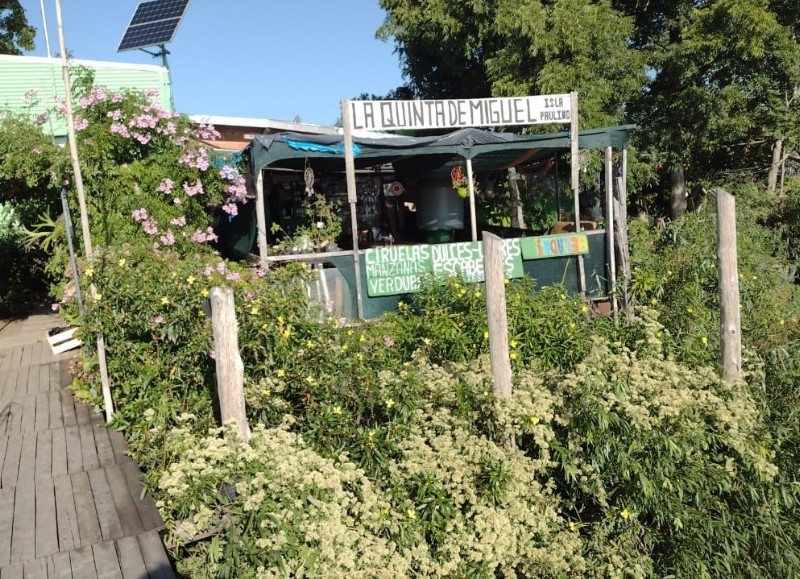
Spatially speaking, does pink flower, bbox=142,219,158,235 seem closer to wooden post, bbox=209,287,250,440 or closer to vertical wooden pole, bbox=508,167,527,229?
wooden post, bbox=209,287,250,440

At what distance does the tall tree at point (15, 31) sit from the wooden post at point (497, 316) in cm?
1538

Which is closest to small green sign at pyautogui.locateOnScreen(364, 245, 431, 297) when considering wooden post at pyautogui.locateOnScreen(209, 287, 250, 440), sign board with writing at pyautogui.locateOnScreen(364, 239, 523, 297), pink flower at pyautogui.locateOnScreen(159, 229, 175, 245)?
sign board with writing at pyautogui.locateOnScreen(364, 239, 523, 297)

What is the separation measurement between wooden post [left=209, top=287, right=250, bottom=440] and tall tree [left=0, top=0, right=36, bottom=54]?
1500 centimetres

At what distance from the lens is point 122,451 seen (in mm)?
4609

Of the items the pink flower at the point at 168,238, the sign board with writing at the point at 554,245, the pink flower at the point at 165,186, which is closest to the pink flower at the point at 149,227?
the pink flower at the point at 168,238

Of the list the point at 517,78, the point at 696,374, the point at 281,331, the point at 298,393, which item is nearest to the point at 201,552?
the point at 298,393

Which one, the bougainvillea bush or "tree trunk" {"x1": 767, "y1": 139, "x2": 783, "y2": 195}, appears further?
"tree trunk" {"x1": 767, "y1": 139, "x2": 783, "y2": 195}

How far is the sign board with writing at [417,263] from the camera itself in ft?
25.9

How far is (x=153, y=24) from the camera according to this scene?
12633 millimetres

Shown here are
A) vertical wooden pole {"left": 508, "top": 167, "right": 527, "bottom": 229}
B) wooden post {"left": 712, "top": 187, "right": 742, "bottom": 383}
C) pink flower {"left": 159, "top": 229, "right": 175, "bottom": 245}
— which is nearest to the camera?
wooden post {"left": 712, "top": 187, "right": 742, "bottom": 383}

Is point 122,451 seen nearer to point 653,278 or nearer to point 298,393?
point 298,393

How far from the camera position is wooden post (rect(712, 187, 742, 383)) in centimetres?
526

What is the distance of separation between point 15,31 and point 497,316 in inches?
648

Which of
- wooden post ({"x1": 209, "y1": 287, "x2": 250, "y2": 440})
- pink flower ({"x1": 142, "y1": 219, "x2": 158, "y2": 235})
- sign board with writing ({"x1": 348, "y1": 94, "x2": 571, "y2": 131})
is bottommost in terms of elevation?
wooden post ({"x1": 209, "y1": 287, "x2": 250, "y2": 440})
